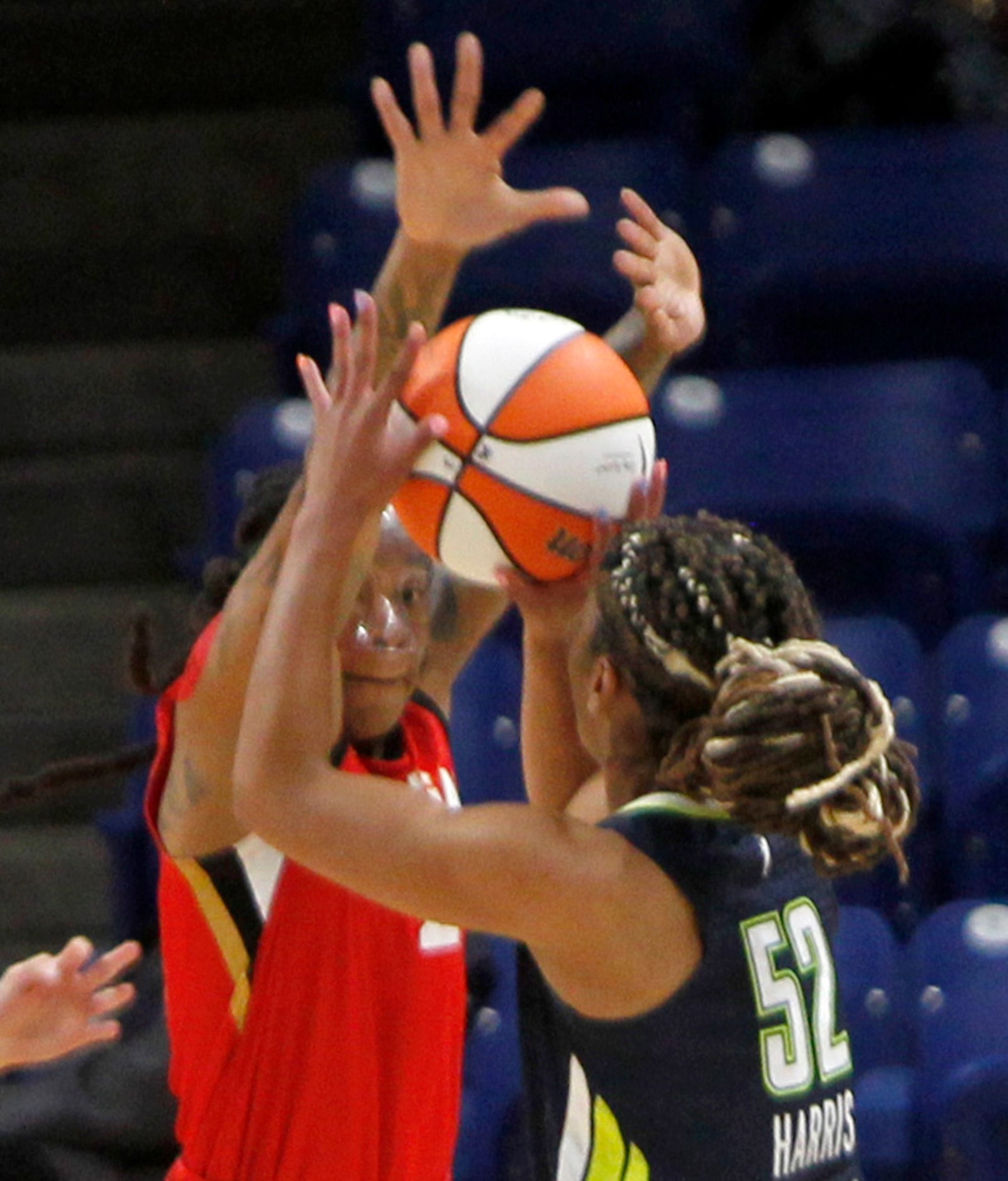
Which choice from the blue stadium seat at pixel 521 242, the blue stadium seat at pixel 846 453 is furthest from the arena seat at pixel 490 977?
the blue stadium seat at pixel 521 242

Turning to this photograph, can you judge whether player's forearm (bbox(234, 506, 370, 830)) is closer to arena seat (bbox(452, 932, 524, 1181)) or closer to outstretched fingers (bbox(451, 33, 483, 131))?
outstretched fingers (bbox(451, 33, 483, 131))

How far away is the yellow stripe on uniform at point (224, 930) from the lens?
2.33 metres

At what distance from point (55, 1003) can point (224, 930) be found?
0.22 metres

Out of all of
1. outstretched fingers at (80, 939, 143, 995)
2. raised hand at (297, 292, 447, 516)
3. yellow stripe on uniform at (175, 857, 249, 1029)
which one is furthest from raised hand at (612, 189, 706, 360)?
outstretched fingers at (80, 939, 143, 995)

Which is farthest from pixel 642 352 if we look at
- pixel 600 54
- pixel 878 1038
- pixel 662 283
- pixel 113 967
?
pixel 600 54

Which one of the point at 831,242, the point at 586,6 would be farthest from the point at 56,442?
the point at 831,242

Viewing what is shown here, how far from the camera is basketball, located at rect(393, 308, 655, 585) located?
2.16 m

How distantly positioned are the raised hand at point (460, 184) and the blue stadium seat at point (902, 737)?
173 centimetres

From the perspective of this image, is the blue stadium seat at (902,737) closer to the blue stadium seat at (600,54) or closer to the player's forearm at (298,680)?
the blue stadium seat at (600,54)

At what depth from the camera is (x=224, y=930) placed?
2334 mm

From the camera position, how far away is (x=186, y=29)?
545cm

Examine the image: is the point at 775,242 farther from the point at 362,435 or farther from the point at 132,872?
the point at 362,435

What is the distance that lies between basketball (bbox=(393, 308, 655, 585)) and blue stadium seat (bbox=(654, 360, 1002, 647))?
1.70 metres

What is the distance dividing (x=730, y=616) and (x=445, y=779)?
830mm
